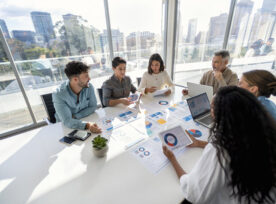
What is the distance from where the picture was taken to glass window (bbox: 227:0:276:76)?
7.11 ft

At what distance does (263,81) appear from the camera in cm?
107

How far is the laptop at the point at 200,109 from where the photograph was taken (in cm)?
127

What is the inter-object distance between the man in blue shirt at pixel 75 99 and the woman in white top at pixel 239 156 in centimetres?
88

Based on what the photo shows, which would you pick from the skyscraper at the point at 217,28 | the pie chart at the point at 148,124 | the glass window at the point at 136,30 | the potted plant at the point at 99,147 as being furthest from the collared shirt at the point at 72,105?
the skyscraper at the point at 217,28

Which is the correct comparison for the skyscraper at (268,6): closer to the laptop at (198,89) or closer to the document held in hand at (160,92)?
the laptop at (198,89)

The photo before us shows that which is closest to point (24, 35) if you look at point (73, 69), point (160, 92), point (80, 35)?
point (80, 35)

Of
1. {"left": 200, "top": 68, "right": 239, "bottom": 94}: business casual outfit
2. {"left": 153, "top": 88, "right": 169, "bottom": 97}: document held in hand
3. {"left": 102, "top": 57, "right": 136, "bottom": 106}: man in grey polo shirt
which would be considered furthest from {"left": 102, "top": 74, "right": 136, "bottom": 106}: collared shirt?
{"left": 200, "top": 68, "right": 239, "bottom": 94}: business casual outfit

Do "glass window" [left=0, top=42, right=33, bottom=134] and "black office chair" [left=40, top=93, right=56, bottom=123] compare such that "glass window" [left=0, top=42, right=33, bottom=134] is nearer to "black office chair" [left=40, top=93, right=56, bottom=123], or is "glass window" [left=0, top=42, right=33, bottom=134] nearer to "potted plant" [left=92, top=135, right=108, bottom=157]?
"black office chair" [left=40, top=93, right=56, bottom=123]

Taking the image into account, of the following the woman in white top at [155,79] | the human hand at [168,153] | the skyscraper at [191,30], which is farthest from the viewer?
the skyscraper at [191,30]

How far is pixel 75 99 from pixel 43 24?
1.81 meters

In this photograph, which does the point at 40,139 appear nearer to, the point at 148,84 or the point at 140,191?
the point at 140,191

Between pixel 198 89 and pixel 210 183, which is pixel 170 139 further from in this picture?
pixel 198 89

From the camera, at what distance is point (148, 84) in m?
2.28

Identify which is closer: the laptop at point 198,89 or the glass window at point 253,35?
the laptop at point 198,89
